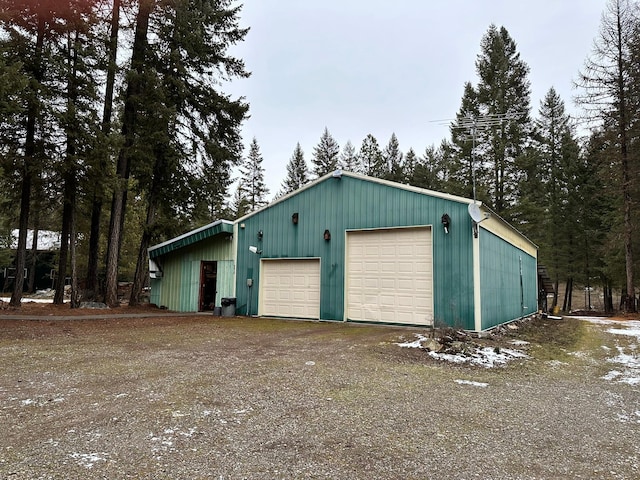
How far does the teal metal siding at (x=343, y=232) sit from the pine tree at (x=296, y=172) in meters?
23.9

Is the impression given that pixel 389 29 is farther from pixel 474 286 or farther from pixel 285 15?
pixel 474 286

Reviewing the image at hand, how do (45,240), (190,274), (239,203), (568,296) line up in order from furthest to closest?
1. (239,203)
2. (45,240)
3. (568,296)
4. (190,274)

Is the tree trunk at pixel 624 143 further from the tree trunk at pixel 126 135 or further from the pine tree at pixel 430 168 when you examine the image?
the tree trunk at pixel 126 135

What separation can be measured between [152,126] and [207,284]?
5.72 m

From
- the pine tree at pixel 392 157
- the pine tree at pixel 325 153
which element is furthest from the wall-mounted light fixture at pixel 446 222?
the pine tree at pixel 325 153

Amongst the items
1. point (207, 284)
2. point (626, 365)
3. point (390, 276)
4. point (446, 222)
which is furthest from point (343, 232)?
point (626, 365)

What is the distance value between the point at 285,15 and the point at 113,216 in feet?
32.5

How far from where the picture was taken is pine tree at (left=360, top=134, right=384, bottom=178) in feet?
105

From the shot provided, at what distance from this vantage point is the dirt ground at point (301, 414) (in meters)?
2.48

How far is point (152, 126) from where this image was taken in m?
12.5

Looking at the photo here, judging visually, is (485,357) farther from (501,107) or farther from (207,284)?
(501,107)

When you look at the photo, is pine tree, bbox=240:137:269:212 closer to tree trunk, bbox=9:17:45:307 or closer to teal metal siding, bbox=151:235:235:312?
teal metal siding, bbox=151:235:235:312

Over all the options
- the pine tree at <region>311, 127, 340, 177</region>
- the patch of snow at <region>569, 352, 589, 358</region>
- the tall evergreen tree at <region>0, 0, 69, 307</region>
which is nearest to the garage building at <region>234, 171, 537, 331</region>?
the patch of snow at <region>569, 352, 589, 358</region>

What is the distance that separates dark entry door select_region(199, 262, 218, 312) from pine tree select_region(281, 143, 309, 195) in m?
22.6
